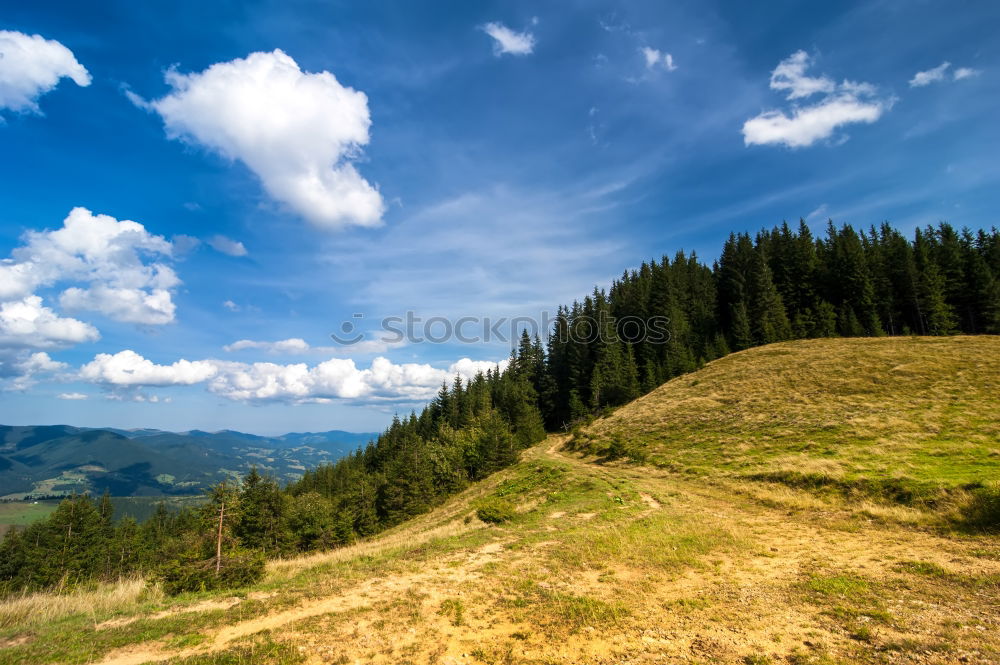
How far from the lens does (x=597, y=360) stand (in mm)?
82000

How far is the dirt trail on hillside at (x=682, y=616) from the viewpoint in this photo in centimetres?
870

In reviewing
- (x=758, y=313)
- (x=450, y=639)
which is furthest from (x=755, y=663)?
(x=758, y=313)

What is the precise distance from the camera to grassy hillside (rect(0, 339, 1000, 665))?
8.86 meters

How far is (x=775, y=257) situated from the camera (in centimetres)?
8650

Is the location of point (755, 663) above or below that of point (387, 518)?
above

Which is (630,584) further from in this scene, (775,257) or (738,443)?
(775,257)

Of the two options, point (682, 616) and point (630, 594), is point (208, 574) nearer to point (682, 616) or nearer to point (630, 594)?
point (630, 594)

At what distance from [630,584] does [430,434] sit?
8426cm

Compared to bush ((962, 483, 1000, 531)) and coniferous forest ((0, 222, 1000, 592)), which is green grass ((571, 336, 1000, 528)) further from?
coniferous forest ((0, 222, 1000, 592))

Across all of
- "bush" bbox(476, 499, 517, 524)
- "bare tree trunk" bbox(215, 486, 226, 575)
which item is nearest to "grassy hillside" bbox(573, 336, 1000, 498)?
"bush" bbox(476, 499, 517, 524)

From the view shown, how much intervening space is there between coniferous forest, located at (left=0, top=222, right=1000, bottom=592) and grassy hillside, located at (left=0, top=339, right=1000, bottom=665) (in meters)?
35.6

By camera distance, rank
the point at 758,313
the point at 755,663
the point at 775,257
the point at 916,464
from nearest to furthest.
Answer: the point at 755,663 → the point at 916,464 → the point at 758,313 → the point at 775,257

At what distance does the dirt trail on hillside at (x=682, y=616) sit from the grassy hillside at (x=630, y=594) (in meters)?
0.06

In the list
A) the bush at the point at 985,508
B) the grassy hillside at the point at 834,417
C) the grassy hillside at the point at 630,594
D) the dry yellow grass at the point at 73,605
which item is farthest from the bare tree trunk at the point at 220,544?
the grassy hillside at the point at 834,417
